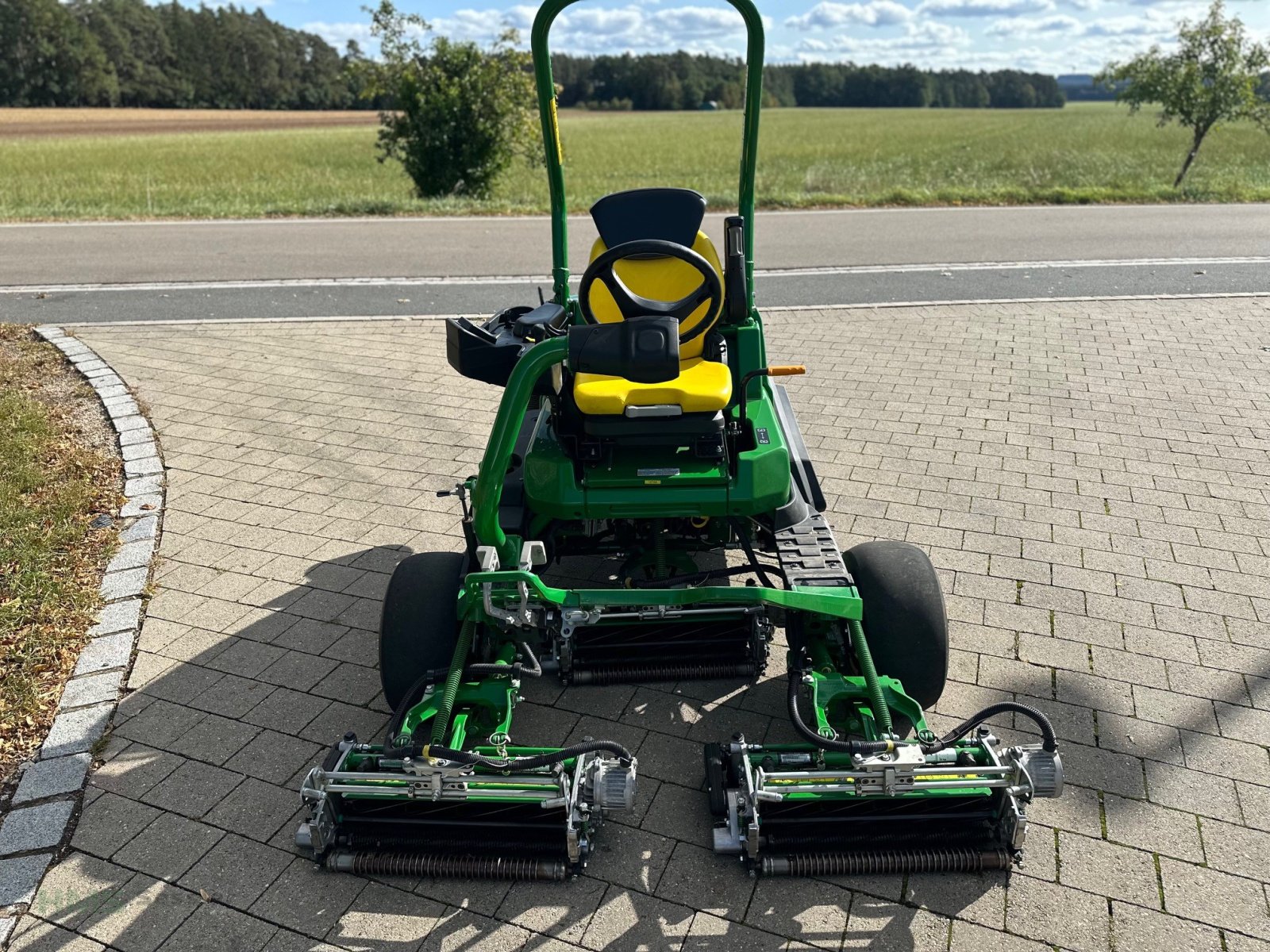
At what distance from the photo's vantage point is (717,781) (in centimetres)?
305

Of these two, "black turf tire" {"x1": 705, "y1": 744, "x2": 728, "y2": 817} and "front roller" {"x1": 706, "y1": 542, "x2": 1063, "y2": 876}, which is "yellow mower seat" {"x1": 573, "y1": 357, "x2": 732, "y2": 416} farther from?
→ "black turf tire" {"x1": 705, "y1": 744, "x2": 728, "y2": 817}

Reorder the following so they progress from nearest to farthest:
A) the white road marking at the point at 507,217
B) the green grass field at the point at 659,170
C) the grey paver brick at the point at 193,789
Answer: the grey paver brick at the point at 193,789 → the white road marking at the point at 507,217 → the green grass field at the point at 659,170

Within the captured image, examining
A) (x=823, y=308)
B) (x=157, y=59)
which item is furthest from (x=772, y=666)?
(x=157, y=59)

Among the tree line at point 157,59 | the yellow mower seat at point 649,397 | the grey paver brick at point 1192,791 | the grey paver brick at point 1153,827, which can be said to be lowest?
the grey paver brick at point 1153,827

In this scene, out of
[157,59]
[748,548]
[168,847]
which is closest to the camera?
[168,847]

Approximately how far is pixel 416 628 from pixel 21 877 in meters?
1.39

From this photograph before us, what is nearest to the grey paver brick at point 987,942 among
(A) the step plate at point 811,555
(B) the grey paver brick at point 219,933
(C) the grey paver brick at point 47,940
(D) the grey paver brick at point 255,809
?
(A) the step plate at point 811,555

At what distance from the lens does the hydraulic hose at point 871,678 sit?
9.50 feet

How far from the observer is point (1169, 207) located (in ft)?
50.1

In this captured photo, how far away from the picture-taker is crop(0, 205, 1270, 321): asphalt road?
9.73m

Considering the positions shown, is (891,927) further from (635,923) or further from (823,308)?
(823,308)

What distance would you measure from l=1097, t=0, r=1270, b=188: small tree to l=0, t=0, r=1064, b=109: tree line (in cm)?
4218

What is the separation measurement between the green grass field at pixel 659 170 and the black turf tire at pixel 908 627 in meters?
12.9

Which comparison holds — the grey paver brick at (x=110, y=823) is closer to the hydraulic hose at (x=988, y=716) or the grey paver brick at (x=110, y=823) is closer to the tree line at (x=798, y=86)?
the hydraulic hose at (x=988, y=716)
